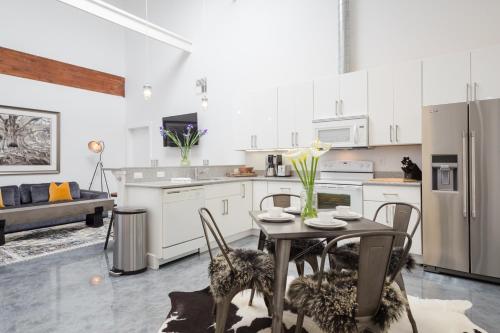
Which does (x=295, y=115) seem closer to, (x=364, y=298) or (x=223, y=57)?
(x=223, y=57)

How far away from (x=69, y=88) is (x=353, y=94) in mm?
5936

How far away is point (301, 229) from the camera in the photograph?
1.79 m

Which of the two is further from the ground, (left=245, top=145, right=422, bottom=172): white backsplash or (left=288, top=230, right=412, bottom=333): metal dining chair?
(left=245, top=145, right=422, bottom=172): white backsplash

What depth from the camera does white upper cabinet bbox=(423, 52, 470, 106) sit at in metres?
3.25

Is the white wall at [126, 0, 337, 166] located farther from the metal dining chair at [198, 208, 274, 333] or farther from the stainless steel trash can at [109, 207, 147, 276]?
the metal dining chair at [198, 208, 274, 333]

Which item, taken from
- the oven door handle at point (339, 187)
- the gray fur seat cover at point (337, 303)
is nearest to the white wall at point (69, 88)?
the oven door handle at point (339, 187)

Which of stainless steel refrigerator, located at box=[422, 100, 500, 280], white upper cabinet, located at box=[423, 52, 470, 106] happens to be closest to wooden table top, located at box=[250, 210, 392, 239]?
stainless steel refrigerator, located at box=[422, 100, 500, 280]

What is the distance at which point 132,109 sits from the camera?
7582 millimetres

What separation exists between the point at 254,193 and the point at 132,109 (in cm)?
450

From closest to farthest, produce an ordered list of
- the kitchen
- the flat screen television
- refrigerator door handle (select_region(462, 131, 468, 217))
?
the kitchen, refrigerator door handle (select_region(462, 131, 468, 217)), the flat screen television

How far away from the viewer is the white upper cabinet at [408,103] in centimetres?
354

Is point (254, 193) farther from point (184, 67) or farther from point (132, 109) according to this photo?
point (132, 109)

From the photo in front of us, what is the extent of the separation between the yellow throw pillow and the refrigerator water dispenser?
5.93 metres

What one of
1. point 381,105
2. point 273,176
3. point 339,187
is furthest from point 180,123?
point 381,105
